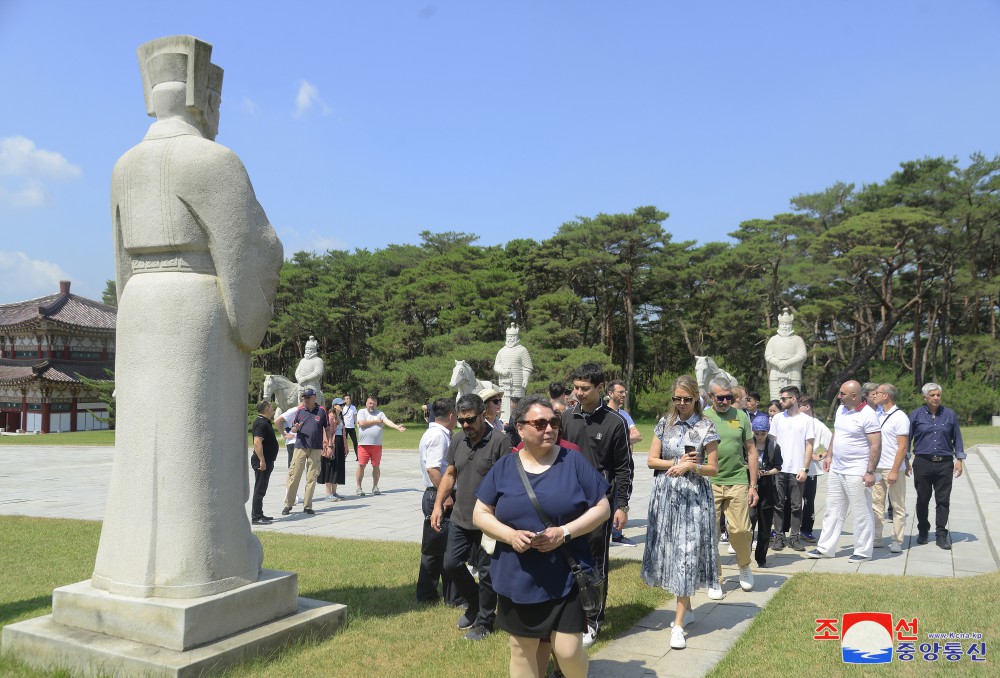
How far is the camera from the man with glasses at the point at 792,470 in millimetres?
7766

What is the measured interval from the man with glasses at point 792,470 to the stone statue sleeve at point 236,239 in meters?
5.66

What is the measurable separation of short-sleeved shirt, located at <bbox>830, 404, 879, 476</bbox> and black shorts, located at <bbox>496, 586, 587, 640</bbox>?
4826 millimetres

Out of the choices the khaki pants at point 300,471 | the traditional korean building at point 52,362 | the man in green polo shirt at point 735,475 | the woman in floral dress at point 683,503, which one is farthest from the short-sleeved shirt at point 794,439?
the traditional korean building at point 52,362

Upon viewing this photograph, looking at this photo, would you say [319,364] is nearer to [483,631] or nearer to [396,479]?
[396,479]

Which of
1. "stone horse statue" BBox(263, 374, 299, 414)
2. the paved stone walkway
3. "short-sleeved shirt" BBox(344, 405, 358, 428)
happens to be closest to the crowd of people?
the paved stone walkway

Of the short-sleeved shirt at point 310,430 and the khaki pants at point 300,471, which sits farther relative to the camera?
the khaki pants at point 300,471

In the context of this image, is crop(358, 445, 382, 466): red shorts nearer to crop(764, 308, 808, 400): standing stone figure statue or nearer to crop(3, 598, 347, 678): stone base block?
crop(3, 598, 347, 678): stone base block

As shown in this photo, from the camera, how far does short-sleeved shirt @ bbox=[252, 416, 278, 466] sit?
387 inches

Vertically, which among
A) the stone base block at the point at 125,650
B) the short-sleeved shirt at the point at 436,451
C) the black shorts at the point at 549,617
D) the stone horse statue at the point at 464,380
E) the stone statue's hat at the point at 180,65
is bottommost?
the stone base block at the point at 125,650

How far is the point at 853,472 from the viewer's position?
23.5 feet

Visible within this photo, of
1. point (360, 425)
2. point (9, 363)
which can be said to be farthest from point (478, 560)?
point (9, 363)

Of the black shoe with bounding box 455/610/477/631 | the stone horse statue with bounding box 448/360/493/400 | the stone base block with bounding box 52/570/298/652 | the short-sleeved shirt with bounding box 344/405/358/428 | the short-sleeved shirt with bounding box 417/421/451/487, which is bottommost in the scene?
the black shoe with bounding box 455/610/477/631

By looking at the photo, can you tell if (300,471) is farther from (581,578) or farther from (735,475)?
(581,578)

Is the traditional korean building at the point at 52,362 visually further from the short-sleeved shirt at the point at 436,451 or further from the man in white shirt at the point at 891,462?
the man in white shirt at the point at 891,462
